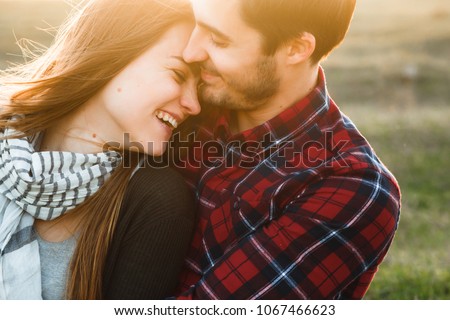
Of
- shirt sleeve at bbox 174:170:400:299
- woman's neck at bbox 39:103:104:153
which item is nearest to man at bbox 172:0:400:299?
shirt sleeve at bbox 174:170:400:299

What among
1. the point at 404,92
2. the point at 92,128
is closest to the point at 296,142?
the point at 92,128

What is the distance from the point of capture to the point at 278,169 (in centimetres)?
275

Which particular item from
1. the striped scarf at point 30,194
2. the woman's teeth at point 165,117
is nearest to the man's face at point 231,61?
the woman's teeth at point 165,117

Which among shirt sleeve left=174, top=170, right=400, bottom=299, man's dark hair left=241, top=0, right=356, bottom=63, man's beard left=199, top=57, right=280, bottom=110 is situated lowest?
shirt sleeve left=174, top=170, right=400, bottom=299

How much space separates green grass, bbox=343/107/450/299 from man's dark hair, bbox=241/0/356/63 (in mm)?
1833

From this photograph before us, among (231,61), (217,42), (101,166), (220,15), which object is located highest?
(220,15)

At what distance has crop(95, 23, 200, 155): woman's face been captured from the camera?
275cm

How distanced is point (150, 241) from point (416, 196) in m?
4.15

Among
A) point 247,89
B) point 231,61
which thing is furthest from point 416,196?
point 231,61

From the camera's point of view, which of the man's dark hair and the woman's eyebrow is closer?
the woman's eyebrow

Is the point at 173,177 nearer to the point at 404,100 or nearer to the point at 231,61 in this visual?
the point at 231,61

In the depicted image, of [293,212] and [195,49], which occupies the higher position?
[195,49]

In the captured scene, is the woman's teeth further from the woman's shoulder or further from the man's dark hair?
the man's dark hair

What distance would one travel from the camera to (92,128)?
2.90 m
